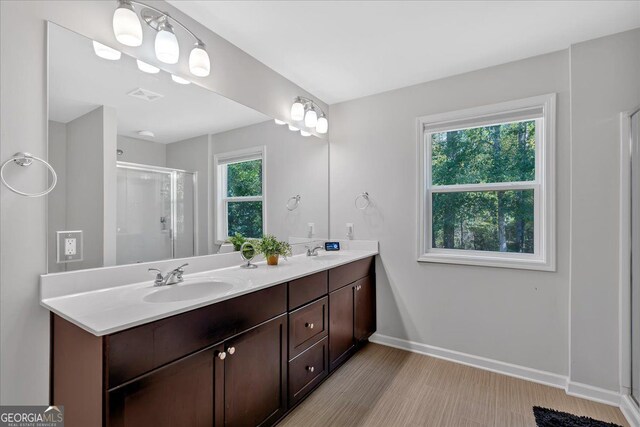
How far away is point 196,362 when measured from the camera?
48.5 inches

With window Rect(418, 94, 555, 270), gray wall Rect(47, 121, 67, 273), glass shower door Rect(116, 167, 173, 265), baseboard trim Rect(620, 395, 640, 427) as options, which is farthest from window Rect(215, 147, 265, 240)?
baseboard trim Rect(620, 395, 640, 427)

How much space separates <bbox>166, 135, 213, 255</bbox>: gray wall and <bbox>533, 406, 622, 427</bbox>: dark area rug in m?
2.27

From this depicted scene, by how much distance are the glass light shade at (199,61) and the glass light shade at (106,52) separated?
361 millimetres

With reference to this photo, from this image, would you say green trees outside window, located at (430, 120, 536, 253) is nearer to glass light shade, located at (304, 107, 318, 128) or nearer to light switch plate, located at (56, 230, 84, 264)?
glass light shade, located at (304, 107, 318, 128)

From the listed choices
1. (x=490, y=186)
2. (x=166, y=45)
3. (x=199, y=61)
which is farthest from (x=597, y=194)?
(x=166, y=45)

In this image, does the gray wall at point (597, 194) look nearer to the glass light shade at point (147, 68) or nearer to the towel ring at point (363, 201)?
the towel ring at point (363, 201)

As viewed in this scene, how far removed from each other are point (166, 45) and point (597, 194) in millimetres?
2735

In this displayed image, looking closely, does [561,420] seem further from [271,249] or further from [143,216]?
[143,216]

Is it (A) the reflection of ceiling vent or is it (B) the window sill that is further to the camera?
(B) the window sill

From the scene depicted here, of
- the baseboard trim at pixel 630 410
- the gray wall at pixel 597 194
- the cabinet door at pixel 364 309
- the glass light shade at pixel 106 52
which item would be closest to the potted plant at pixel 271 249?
the cabinet door at pixel 364 309

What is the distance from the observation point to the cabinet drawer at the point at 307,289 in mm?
1784

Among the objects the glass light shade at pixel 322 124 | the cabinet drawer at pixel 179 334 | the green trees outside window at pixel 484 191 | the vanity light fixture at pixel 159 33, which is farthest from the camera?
the glass light shade at pixel 322 124

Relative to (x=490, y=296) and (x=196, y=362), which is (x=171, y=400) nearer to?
(x=196, y=362)

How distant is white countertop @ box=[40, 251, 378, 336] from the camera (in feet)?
3.36
